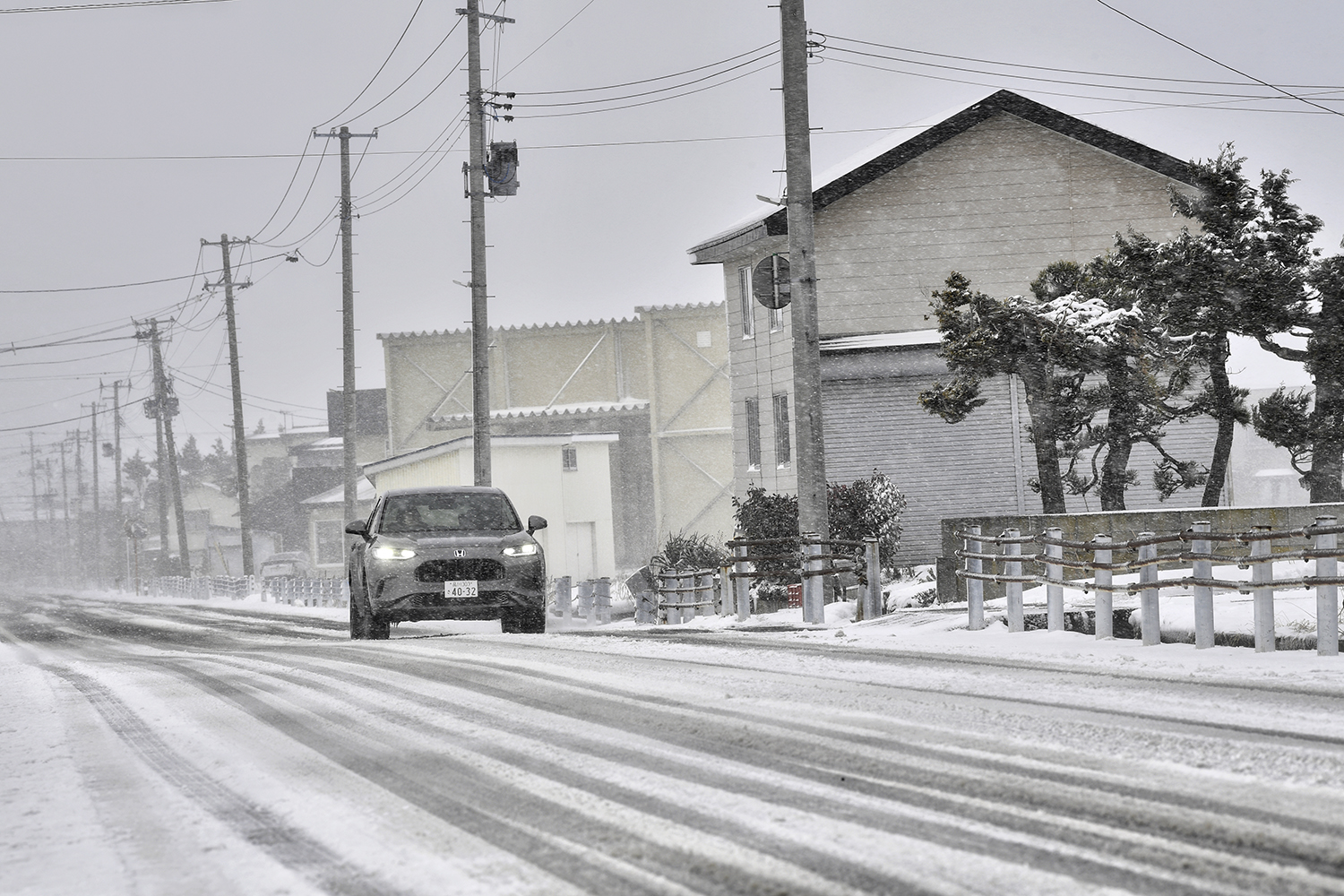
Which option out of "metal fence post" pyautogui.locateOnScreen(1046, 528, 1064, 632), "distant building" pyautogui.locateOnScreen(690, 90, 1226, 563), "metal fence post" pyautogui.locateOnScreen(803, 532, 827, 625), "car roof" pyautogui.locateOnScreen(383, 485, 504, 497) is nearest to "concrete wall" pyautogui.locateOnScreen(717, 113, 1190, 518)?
"distant building" pyautogui.locateOnScreen(690, 90, 1226, 563)

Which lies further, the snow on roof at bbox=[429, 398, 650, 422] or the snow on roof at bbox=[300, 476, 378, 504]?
the snow on roof at bbox=[300, 476, 378, 504]

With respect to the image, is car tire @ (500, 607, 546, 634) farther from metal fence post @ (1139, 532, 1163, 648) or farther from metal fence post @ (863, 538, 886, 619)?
metal fence post @ (1139, 532, 1163, 648)

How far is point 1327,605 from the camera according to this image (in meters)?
10.3

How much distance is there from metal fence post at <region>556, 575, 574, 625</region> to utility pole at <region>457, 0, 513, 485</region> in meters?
4.48

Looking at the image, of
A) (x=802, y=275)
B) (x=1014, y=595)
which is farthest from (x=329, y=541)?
(x=1014, y=595)

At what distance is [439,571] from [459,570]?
216 millimetres

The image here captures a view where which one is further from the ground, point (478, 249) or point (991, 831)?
point (478, 249)

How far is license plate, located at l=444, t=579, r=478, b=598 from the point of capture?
16047 mm

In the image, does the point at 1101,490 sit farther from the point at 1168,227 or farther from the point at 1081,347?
the point at 1168,227

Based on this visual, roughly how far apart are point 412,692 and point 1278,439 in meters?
14.4

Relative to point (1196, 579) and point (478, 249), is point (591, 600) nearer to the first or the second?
point (478, 249)

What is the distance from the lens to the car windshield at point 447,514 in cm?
1712

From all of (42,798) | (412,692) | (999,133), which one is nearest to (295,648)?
(412,692)

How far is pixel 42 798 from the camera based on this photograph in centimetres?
654
